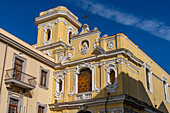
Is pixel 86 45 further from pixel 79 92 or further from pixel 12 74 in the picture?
pixel 12 74

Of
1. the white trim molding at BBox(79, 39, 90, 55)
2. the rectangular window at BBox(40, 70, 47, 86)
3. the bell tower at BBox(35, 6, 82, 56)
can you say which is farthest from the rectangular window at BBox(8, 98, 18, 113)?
the bell tower at BBox(35, 6, 82, 56)

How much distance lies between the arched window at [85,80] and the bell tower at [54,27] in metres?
5.23

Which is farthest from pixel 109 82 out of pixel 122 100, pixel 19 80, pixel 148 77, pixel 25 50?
pixel 25 50

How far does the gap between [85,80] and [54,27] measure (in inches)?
319

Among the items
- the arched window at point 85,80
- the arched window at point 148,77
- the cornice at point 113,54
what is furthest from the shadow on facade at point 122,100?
the cornice at point 113,54

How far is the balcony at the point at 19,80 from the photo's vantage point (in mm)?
18922

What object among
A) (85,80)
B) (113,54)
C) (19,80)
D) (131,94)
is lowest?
(131,94)

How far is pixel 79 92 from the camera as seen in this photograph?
22797mm

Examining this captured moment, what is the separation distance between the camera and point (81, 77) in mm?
23406

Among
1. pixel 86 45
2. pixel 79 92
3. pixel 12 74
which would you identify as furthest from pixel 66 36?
pixel 12 74

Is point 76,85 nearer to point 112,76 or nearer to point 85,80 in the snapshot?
point 85,80

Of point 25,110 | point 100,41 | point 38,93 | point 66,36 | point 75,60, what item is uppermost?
point 66,36

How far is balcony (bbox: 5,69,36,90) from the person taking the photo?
18.9 metres

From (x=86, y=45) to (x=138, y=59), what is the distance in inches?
195
